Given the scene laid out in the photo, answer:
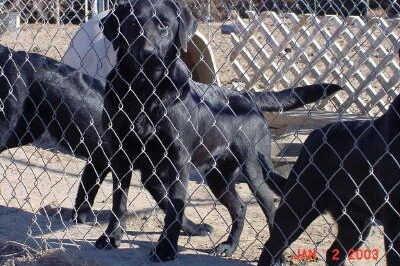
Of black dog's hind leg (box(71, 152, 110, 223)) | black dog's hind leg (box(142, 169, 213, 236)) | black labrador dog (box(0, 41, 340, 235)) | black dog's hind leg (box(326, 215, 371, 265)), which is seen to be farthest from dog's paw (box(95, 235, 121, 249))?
black dog's hind leg (box(326, 215, 371, 265))

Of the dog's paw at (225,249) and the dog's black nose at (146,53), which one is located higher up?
the dog's black nose at (146,53)

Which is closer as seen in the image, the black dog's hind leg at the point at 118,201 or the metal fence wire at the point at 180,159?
the metal fence wire at the point at 180,159

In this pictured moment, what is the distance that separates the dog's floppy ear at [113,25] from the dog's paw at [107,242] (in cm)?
108

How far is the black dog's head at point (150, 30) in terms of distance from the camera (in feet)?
12.6

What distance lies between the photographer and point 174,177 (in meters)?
3.86

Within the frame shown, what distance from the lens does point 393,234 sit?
2945 mm

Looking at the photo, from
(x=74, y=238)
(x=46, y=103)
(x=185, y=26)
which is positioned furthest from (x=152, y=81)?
(x=46, y=103)

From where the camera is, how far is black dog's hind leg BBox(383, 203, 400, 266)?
2.93 metres

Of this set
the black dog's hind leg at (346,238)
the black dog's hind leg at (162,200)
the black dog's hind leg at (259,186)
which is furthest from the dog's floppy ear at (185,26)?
the black dog's hind leg at (346,238)

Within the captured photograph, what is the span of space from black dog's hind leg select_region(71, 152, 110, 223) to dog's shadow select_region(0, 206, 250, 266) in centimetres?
8

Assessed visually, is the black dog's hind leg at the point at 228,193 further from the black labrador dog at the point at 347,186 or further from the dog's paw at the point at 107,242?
the black labrador dog at the point at 347,186

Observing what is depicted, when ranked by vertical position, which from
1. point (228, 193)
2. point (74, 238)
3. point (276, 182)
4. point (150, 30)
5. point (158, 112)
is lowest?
point (74, 238)

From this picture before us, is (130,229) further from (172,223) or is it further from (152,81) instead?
(152,81)

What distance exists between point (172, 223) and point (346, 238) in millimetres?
919
